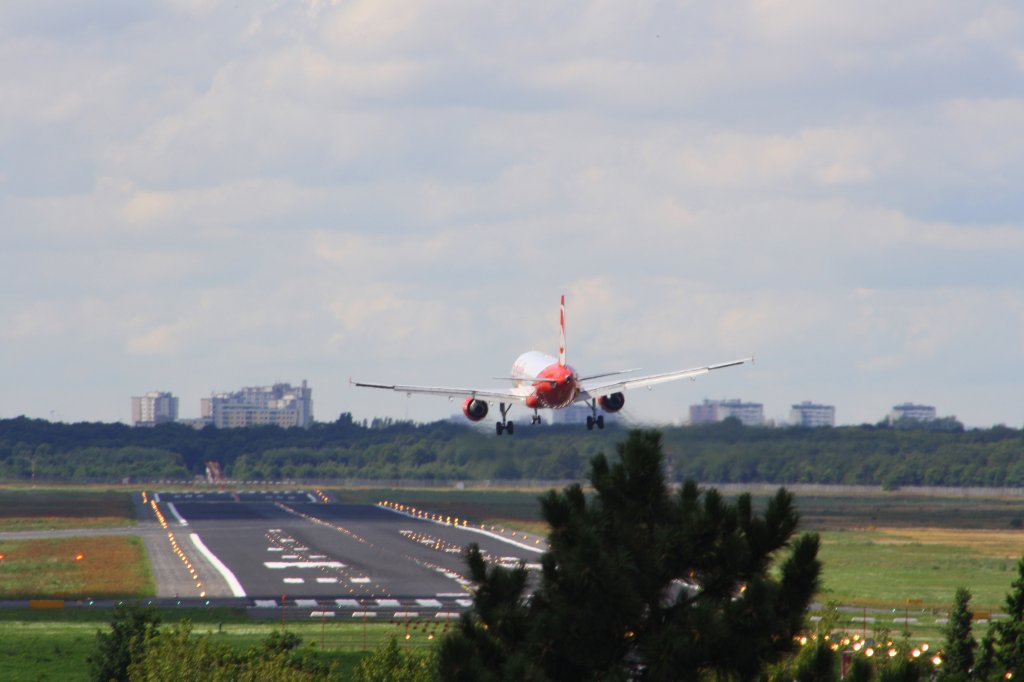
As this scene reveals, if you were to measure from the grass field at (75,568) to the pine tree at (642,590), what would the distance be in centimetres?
9294

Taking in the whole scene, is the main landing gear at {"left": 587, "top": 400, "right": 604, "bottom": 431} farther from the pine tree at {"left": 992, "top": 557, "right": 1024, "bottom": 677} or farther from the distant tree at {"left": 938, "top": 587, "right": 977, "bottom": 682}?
the pine tree at {"left": 992, "top": 557, "right": 1024, "bottom": 677}

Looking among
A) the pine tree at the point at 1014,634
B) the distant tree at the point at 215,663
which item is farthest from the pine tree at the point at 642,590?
the distant tree at the point at 215,663

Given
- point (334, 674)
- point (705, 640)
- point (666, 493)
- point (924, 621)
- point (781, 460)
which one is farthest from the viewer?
point (781, 460)

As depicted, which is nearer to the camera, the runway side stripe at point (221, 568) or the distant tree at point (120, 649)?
the distant tree at point (120, 649)

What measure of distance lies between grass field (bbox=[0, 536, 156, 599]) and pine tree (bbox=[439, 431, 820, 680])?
305 feet

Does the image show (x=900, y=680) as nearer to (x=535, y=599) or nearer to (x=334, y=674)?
(x=535, y=599)

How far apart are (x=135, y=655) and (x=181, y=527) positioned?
387ft

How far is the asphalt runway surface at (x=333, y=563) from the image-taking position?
5002 inches

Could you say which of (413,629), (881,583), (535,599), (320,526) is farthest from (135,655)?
(320,526)

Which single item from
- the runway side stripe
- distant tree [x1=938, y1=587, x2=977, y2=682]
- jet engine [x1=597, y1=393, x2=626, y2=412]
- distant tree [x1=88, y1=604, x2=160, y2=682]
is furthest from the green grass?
distant tree [x1=88, y1=604, x2=160, y2=682]

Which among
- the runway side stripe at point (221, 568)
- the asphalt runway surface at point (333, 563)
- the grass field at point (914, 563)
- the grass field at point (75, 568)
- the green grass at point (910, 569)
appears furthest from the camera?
the runway side stripe at point (221, 568)

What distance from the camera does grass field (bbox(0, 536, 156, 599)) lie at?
13238 centimetres

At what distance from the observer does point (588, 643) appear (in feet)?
132

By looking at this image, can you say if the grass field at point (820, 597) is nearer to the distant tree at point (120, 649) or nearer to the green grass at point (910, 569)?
the green grass at point (910, 569)
